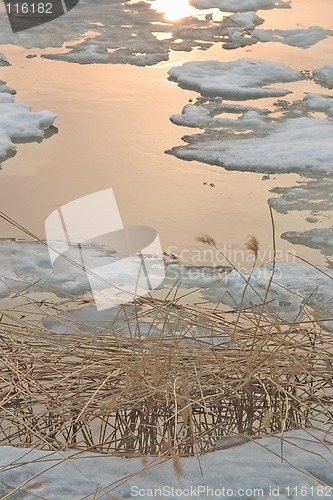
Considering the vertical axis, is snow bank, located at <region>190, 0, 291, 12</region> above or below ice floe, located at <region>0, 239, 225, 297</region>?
below

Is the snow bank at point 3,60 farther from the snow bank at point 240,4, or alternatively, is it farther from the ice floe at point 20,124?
the snow bank at point 240,4

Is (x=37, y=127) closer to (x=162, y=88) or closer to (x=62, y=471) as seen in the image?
(x=162, y=88)

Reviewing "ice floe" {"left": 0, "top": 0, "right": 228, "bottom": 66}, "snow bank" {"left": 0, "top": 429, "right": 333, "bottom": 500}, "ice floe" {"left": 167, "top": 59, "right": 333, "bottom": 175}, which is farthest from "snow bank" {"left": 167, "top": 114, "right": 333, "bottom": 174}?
"snow bank" {"left": 0, "top": 429, "right": 333, "bottom": 500}

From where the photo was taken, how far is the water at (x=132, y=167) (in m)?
3.41

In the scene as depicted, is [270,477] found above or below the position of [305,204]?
above

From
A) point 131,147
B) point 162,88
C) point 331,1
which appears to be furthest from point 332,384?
point 331,1

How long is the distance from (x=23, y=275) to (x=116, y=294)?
329 millimetres

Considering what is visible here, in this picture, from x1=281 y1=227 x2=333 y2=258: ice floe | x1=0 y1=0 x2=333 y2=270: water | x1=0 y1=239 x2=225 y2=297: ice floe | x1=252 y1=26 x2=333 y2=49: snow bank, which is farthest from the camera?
x1=252 y1=26 x2=333 y2=49: snow bank

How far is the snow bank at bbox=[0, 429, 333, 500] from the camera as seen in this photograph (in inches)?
59.4

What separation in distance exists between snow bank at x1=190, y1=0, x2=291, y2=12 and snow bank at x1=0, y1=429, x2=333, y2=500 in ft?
18.1

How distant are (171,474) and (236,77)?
3.85 meters

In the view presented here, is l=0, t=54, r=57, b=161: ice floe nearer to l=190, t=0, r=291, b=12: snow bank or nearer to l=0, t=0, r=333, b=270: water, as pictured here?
l=0, t=0, r=333, b=270: water

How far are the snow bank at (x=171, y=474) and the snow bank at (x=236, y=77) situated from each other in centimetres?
358

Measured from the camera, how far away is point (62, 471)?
154cm
